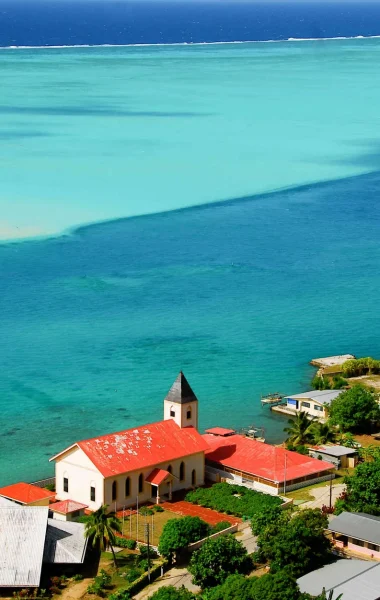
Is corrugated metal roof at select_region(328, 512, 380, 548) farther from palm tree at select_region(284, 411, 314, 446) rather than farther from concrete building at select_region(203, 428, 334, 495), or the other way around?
palm tree at select_region(284, 411, 314, 446)

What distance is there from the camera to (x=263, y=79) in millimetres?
119188

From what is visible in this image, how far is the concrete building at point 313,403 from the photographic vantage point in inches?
1534

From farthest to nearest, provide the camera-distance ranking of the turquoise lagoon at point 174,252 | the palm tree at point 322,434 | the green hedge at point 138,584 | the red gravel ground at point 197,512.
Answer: the turquoise lagoon at point 174,252 < the palm tree at point 322,434 < the red gravel ground at point 197,512 < the green hedge at point 138,584

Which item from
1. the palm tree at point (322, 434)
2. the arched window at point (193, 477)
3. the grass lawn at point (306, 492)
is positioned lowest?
the grass lawn at point (306, 492)

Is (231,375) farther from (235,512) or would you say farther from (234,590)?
(234,590)

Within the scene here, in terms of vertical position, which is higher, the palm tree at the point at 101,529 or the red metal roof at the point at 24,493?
the red metal roof at the point at 24,493

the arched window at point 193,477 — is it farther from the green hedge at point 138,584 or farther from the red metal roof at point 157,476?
the green hedge at point 138,584

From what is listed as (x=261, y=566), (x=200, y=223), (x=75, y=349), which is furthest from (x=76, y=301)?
(x=261, y=566)

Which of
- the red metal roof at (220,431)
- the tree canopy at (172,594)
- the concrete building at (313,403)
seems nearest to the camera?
the tree canopy at (172,594)

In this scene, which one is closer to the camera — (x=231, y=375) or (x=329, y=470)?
(x=329, y=470)

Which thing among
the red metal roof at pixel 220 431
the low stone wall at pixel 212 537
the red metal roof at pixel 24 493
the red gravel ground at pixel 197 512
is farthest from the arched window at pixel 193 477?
the red metal roof at pixel 24 493

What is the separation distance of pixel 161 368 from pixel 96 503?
12.0 metres

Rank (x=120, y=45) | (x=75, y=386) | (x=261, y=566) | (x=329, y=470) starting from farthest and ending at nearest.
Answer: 1. (x=120, y=45)
2. (x=75, y=386)
3. (x=329, y=470)
4. (x=261, y=566)

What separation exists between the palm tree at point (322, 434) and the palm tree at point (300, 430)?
170 millimetres
